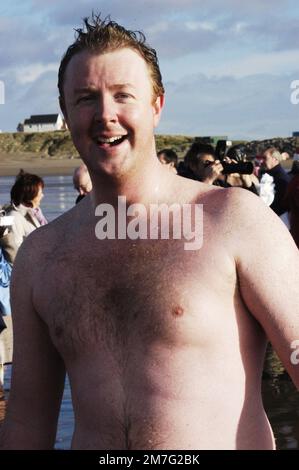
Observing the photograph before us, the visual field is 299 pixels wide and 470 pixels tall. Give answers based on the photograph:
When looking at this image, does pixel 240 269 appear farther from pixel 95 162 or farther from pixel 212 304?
pixel 95 162

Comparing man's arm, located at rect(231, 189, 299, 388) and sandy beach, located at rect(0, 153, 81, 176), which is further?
sandy beach, located at rect(0, 153, 81, 176)

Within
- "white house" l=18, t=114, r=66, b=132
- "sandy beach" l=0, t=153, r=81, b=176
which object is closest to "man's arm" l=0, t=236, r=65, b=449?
"sandy beach" l=0, t=153, r=81, b=176

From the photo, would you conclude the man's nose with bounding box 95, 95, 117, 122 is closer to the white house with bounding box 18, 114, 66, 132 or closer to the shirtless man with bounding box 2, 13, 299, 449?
the shirtless man with bounding box 2, 13, 299, 449

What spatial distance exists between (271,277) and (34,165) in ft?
253

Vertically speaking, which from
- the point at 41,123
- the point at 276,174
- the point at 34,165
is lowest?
the point at 276,174

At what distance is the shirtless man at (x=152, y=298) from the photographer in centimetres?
262

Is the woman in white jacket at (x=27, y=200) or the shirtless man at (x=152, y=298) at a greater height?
the woman in white jacket at (x=27, y=200)

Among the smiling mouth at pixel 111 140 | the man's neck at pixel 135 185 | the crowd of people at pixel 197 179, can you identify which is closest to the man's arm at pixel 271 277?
the man's neck at pixel 135 185

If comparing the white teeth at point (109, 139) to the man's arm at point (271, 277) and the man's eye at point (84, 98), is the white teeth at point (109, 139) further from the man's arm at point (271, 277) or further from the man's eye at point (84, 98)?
the man's arm at point (271, 277)

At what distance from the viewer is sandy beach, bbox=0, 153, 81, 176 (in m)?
70.2

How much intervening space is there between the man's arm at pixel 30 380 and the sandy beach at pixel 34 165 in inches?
2493

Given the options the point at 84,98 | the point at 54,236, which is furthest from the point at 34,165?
the point at 84,98

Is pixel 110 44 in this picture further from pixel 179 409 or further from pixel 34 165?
pixel 34 165

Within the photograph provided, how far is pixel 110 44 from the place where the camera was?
275 cm
